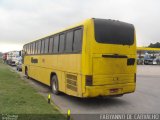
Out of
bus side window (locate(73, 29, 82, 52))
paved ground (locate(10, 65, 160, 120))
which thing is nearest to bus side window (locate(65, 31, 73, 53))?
bus side window (locate(73, 29, 82, 52))

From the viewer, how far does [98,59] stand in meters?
10.8

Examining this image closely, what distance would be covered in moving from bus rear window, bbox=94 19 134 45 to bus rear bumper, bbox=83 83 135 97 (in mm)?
1692

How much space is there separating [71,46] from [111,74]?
6.86ft

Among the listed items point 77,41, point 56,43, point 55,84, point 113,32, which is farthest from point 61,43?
point 113,32

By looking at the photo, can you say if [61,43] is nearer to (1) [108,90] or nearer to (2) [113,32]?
(2) [113,32]

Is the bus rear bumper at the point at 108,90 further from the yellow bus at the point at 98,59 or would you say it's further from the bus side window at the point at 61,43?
the bus side window at the point at 61,43

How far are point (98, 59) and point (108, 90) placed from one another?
1.25 m

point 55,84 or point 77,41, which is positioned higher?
point 77,41

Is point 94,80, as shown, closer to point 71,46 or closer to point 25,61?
point 71,46

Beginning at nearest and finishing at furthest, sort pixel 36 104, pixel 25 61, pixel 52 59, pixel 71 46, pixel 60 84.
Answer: pixel 36 104 < pixel 71 46 < pixel 60 84 < pixel 52 59 < pixel 25 61

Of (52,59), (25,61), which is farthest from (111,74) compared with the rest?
(25,61)

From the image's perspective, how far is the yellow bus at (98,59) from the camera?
10.6 meters

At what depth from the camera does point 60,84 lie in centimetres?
1323

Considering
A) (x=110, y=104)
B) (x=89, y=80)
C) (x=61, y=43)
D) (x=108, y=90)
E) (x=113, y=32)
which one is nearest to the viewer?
(x=89, y=80)
